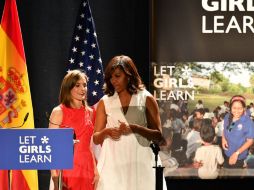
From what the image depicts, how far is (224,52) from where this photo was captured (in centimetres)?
640

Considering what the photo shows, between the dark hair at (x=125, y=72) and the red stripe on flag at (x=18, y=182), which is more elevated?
the dark hair at (x=125, y=72)

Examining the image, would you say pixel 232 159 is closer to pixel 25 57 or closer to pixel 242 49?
pixel 242 49

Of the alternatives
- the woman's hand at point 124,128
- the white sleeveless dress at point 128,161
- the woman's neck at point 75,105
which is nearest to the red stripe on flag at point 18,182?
the woman's neck at point 75,105

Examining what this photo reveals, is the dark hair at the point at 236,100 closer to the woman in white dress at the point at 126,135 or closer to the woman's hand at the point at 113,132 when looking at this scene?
the woman in white dress at the point at 126,135

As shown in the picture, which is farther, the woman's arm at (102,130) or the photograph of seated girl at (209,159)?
the photograph of seated girl at (209,159)

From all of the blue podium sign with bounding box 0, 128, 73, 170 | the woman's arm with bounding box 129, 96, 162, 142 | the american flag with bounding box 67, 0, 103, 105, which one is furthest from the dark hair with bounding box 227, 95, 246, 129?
the blue podium sign with bounding box 0, 128, 73, 170

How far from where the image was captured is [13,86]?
6.16 meters

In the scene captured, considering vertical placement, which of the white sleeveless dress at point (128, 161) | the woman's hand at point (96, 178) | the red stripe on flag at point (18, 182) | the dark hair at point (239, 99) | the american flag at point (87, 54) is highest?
the american flag at point (87, 54)

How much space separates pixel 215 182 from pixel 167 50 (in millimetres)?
1442

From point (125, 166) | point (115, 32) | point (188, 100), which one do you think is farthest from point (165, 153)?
point (125, 166)

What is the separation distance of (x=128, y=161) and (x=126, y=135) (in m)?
0.18

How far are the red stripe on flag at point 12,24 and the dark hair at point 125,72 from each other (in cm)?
192

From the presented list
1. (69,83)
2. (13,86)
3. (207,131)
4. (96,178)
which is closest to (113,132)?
(96,178)

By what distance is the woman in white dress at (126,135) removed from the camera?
4.46 metres
